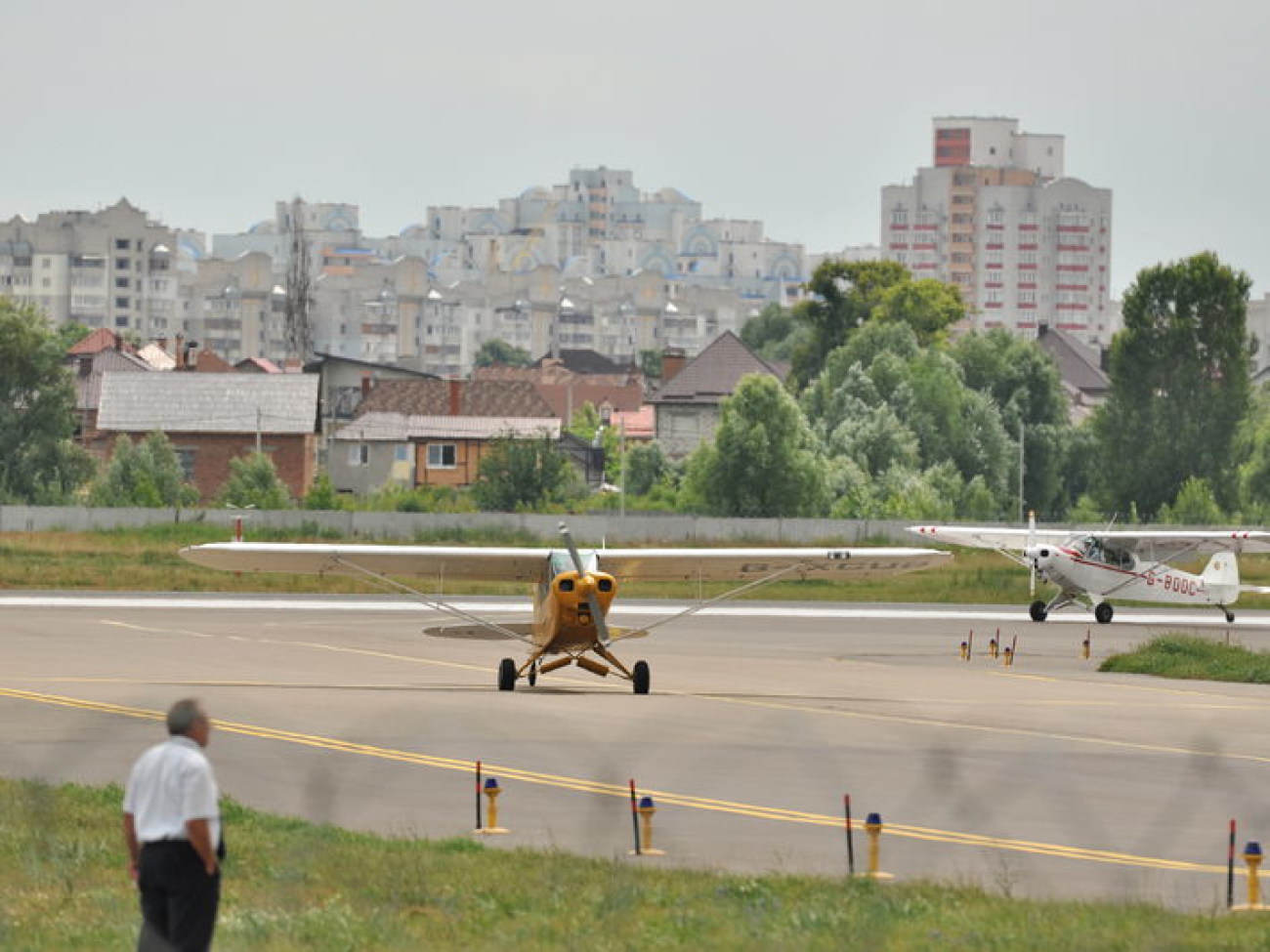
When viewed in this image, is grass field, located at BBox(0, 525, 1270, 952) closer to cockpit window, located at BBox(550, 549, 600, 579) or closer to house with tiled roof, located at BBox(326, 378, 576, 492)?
cockpit window, located at BBox(550, 549, 600, 579)

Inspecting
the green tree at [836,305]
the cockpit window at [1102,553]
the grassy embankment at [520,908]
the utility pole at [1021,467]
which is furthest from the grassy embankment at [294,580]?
the green tree at [836,305]

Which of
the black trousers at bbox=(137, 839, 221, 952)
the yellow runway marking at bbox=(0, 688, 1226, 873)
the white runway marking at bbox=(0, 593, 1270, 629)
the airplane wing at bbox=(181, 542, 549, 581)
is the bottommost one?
the white runway marking at bbox=(0, 593, 1270, 629)

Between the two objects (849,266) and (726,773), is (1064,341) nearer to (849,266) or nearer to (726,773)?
(849,266)

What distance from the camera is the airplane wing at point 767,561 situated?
31.8 meters

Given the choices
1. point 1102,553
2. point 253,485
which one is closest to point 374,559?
point 1102,553

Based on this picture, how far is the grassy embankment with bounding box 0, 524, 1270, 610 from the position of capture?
55.7 m

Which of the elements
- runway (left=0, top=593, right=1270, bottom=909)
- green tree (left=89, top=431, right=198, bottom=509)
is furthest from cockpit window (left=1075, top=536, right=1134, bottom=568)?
green tree (left=89, top=431, right=198, bottom=509)

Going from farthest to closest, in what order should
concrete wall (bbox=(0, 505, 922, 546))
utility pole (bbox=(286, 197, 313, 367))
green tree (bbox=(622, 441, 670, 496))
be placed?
utility pole (bbox=(286, 197, 313, 367)) → green tree (bbox=(622, 441, 670, 496)) → concrete wall (bbox=(0, 505, 922, 546))

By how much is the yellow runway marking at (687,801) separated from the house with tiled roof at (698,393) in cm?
9476

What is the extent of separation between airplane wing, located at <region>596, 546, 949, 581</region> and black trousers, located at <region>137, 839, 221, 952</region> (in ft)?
67.8

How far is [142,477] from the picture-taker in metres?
82.1

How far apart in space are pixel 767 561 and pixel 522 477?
49.3 metres

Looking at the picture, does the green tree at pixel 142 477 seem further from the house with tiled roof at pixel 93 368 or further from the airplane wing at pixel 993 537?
the airplane wing at pixel 993 537

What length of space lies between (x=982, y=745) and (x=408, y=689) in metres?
9.26
